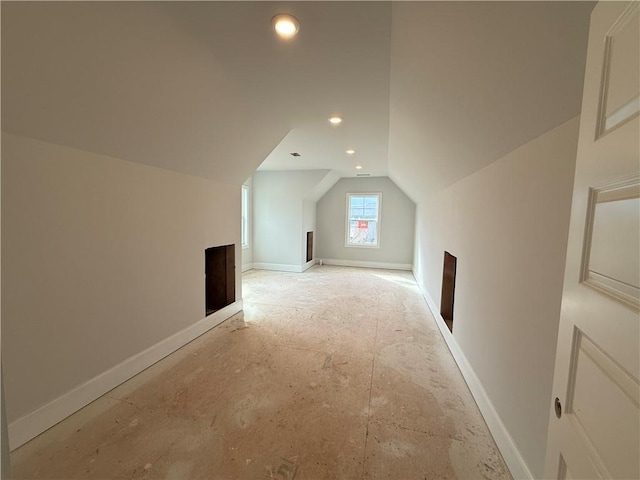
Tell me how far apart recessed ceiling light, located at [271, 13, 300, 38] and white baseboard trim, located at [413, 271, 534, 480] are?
8.61 feet

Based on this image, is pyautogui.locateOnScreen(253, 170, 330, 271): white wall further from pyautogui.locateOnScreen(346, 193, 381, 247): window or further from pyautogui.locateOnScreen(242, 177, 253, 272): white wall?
pyautogui.locateOnScreen(346, 193, 381, 247): window

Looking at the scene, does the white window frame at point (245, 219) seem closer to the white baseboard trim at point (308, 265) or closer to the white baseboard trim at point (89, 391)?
the white baseboard trim at point (308, 265)

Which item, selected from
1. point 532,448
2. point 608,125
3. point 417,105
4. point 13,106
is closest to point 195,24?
point 13,106

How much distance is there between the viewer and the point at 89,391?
1841 millimetres

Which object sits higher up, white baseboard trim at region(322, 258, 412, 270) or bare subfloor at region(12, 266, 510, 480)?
white baseboard trim at region(322, 258, 412, 270)

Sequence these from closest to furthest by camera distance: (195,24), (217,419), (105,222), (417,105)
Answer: (195,24) → (217,419) → (105,222) → (417,105)

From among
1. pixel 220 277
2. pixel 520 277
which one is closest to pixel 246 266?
pixel 220 277

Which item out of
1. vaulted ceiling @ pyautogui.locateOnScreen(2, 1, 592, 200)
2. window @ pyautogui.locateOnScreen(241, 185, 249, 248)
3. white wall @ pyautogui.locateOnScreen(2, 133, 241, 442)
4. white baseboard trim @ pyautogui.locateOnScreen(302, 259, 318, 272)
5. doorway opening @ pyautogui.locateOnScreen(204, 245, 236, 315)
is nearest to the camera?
vaulted ceiling @ pyautogui.locateOnScreen(2, 1, 592, 200)

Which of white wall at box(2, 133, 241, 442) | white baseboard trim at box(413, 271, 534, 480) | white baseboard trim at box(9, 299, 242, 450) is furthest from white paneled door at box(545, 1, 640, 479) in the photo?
white baseboard trim at box(9, 299, 242, 450)

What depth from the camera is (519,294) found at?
1.46 m

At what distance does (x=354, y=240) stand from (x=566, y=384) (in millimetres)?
6887

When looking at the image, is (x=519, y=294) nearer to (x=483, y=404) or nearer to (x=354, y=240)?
(x=483, y=404)

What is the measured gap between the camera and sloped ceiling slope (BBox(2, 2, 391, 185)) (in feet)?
4.00

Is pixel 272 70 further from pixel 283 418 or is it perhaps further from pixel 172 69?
→ pixel 283 418
